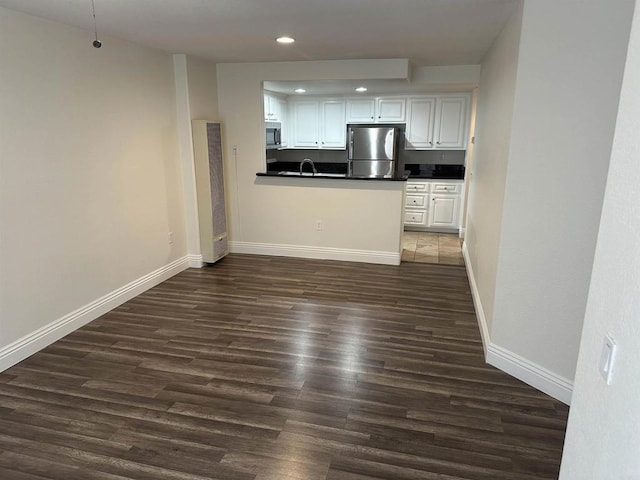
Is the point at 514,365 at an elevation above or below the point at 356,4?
below

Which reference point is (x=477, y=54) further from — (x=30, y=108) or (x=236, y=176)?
(x=30, y=108)

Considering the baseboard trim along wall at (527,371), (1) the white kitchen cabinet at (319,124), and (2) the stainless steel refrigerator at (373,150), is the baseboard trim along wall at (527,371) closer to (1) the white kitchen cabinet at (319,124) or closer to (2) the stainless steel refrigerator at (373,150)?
(2) the stainless steel refrigerator at (373,150)

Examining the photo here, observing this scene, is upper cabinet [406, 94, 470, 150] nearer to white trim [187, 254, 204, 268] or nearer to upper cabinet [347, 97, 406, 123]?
upper cabinet [347, 97, 406, 123]

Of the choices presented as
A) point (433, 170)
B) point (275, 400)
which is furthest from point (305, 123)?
point (275, 400)

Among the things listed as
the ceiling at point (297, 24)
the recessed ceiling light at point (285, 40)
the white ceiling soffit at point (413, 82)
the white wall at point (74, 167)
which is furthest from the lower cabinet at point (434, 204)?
the white wall at point (74, 167)

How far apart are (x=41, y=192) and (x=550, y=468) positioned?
351 cm

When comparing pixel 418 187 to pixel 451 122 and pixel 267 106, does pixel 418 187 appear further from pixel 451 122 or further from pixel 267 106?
pixel 267 106

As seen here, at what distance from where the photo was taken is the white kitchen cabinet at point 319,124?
730 cm

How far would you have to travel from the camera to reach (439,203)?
6836 mm

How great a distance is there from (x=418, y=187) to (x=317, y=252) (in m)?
2.36

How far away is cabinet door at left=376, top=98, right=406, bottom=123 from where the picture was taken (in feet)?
22.7

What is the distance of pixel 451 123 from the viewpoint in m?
6.79

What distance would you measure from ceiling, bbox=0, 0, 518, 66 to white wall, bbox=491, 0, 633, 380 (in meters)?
0.54

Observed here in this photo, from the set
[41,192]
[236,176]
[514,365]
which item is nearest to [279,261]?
[236,176]
